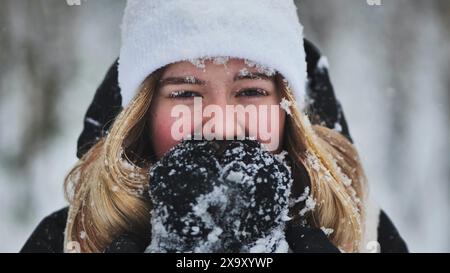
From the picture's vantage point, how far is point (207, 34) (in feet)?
3.19

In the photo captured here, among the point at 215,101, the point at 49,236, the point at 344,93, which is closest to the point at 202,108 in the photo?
the point at 215,101

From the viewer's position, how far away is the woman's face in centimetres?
100

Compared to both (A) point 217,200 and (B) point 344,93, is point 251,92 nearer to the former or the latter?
(A) point 217,200

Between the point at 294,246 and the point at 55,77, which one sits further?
the point at 55,77

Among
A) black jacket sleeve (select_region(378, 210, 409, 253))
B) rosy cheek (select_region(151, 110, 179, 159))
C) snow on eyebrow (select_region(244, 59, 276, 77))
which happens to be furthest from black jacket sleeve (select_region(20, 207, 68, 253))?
black jacket sleeve (select_region(378, 210, 409, 253))

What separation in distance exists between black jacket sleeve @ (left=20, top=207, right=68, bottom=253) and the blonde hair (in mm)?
112

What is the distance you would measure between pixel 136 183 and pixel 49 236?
39 cm

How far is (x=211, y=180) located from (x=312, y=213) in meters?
0.32

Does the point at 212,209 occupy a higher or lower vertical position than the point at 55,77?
lower

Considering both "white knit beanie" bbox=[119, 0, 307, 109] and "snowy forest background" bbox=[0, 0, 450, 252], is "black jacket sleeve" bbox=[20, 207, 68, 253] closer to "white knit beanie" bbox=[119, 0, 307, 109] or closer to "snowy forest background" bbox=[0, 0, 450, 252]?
"snowy forest background" bbox=[0, 0, 450, 252]

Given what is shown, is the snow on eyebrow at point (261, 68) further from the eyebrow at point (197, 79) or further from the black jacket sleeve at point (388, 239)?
the black jacket sleeve at point (388, 239)
